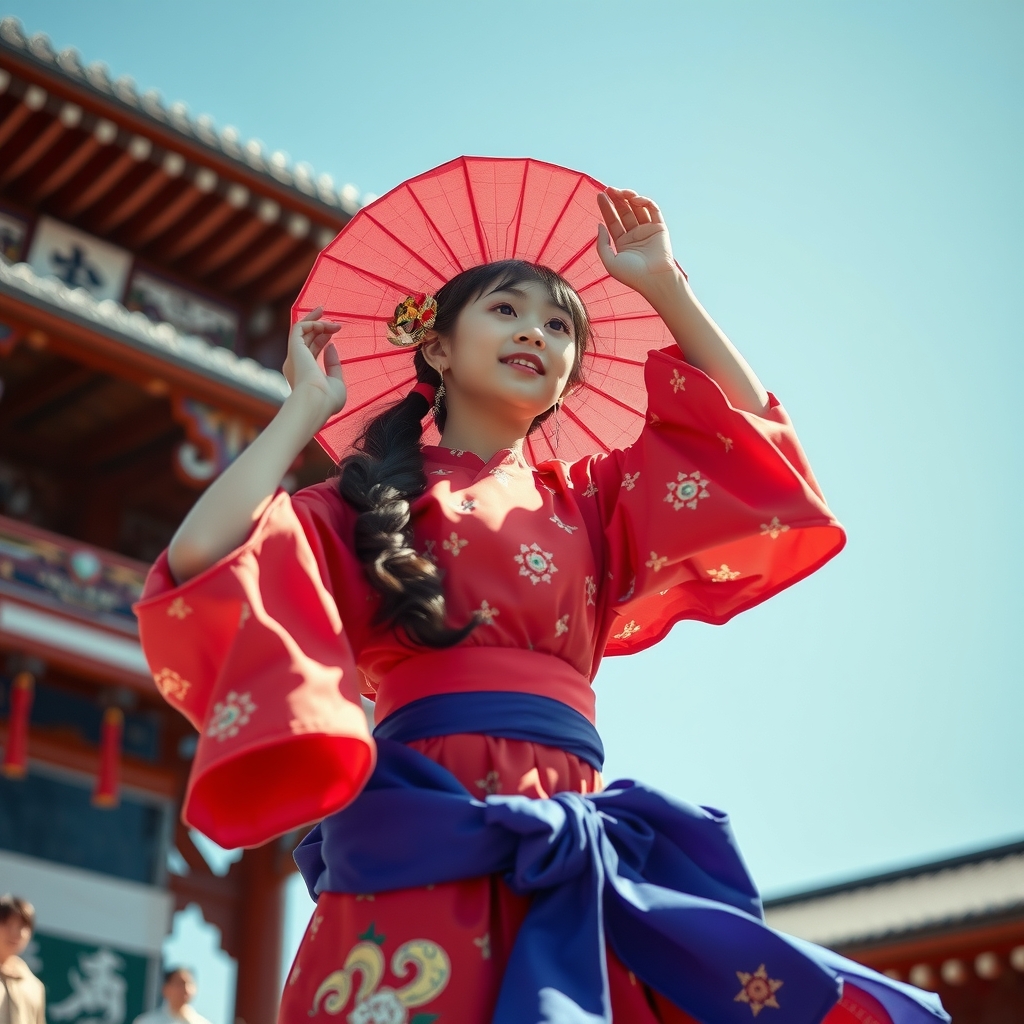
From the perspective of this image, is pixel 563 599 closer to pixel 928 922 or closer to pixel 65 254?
pixel 928 922

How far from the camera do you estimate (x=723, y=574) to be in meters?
2.44

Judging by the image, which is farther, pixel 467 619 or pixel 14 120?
pixel 14 120

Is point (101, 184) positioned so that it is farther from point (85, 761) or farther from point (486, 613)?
point (486, 613)

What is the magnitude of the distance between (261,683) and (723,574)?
2.84 feet

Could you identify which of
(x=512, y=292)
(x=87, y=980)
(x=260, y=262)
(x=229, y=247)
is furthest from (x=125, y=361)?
(x=512, y=292)

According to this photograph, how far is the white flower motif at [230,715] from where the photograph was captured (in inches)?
74.0

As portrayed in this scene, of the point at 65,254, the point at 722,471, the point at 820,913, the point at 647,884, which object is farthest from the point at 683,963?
the point at 820,913

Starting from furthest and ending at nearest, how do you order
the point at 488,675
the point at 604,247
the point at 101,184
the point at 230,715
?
the point at 101,184, the point at 604,247, the point at 488,675, the point at 230,715

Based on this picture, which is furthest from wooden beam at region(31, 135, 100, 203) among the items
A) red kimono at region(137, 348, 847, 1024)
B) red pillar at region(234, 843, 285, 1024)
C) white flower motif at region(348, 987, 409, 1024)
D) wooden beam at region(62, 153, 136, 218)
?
white flower motif at region(348, 987, 409, 1024)

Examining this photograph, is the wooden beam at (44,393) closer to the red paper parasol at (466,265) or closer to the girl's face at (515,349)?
the red paper parasol at (466,265)

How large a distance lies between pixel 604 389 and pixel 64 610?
740 cm

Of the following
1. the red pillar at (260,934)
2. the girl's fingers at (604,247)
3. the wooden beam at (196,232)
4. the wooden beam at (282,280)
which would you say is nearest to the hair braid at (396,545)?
the girl's fingers at (604,247)

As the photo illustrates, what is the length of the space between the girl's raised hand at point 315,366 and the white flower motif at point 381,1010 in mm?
852

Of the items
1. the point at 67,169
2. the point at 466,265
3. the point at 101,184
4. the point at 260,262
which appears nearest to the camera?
the point at 466,265
